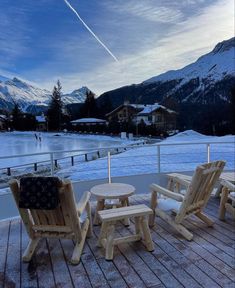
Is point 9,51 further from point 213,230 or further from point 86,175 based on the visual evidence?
point 213,230

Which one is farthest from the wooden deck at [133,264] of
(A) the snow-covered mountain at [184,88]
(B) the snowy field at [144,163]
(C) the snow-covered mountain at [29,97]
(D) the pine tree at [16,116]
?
(D) the pine tree at [16,116]

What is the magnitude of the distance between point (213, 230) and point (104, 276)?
1341 mm

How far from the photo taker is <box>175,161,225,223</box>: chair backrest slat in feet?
8.99

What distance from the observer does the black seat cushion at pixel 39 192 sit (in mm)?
2268

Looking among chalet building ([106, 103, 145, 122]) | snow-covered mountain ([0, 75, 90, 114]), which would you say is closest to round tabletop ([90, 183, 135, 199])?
snow-covered mountain ([0, 75, 90, 114])

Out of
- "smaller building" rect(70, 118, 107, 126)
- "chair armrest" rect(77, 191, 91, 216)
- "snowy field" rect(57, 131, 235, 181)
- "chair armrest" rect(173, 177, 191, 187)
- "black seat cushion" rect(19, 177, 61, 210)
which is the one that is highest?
"smaller building" rect(70, 118, 107, 126)

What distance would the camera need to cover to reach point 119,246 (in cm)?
269

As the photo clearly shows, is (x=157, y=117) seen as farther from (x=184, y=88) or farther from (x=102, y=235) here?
(x=102, y=235)

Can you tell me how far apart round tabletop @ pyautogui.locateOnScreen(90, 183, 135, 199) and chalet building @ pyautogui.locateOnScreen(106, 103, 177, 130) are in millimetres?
24586

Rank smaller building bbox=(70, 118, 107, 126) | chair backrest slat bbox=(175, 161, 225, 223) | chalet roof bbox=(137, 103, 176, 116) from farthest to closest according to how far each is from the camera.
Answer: smaller building bbox=(70, 118, 107, 126)
chalet roof bbox=(137, 103, 176, 116)
chair backrest slat bbox=(175, 161, 225, 223)

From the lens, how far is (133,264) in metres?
2.35

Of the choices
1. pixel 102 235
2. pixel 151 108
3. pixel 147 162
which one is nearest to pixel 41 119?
pixel 151 108

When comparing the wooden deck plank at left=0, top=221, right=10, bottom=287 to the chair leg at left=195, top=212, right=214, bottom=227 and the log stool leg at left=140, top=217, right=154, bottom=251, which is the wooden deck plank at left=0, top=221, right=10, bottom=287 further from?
the chair leg at left=195, top=212, right=214, bottom=227

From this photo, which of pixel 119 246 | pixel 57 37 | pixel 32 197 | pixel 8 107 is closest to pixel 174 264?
pixel 119 246
